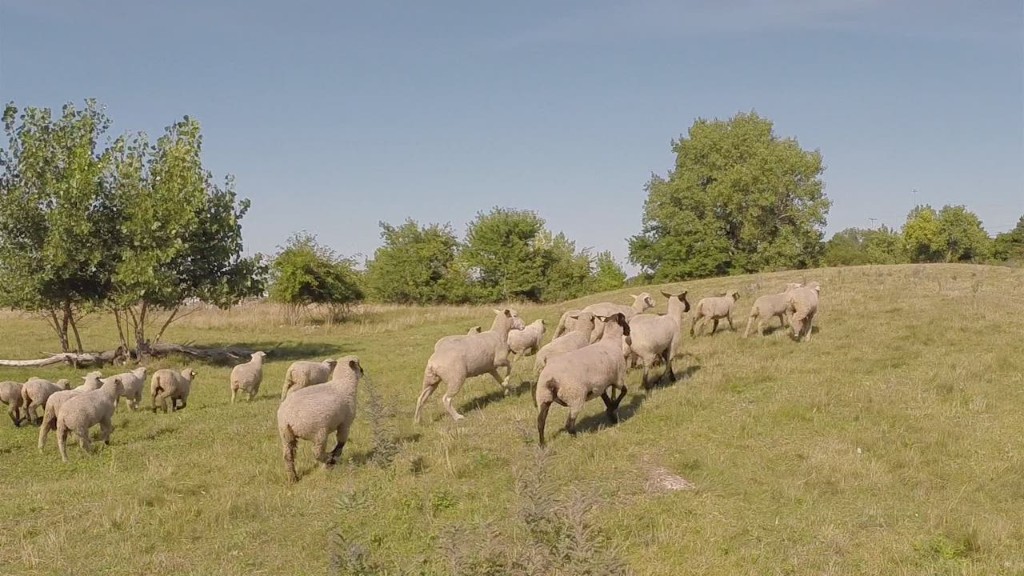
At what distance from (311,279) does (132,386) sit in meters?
23.7

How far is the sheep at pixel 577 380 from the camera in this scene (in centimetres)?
1120

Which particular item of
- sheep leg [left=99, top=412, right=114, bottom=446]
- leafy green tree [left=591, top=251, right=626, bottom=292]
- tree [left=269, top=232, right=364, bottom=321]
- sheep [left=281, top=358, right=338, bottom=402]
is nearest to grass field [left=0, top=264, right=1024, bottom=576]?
sheep leg [left=99, top=412, right=114, bottom=446]

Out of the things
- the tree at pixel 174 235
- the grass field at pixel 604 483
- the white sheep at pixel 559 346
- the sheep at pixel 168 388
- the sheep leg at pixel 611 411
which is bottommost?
the grass field at pixel 604 483

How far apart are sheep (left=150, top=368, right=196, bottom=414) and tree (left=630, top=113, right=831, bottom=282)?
2081 inches

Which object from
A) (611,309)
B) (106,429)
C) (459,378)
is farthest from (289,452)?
(611,309)

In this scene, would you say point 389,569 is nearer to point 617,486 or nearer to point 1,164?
point 617,486

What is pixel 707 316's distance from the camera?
69.1ft

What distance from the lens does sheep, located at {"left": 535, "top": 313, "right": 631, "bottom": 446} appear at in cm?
1120

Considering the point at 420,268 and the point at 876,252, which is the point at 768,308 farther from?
the point at 876,252

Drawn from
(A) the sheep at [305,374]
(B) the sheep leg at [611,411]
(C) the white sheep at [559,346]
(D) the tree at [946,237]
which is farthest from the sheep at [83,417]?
(D) the tree at [946,237]

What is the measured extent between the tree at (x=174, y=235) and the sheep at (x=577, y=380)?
1830 cm

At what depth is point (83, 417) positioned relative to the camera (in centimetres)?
1240

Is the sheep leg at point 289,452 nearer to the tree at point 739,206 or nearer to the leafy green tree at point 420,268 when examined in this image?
the leafy green tree at point 420,268

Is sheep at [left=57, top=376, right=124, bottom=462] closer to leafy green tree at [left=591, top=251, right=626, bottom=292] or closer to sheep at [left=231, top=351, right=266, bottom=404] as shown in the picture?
sheep at [left=231, top=351, right=266, bottom=404]
